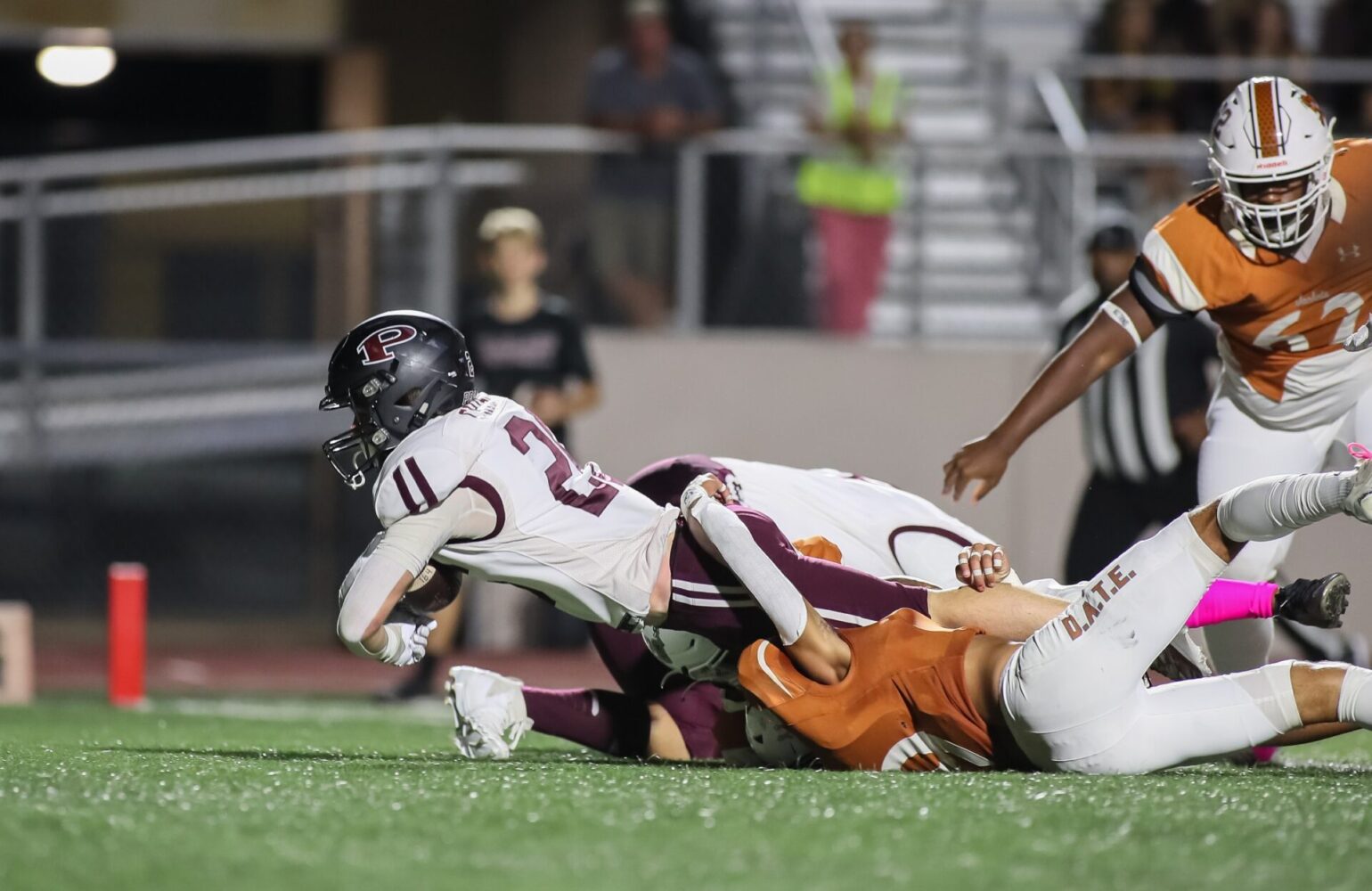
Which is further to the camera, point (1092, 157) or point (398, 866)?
point (1092, 157)

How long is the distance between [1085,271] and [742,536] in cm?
607

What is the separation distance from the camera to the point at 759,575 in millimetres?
4191

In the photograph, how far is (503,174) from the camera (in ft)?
31.7

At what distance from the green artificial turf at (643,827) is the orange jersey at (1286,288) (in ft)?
3.64

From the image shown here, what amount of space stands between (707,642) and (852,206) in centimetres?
553

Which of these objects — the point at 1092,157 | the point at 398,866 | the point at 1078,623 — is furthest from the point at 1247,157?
the point at 1092,157

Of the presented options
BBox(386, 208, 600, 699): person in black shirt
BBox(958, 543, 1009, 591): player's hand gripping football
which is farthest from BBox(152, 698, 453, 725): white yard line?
BBox(958, 543, 1009, 591): player's hand gripping football

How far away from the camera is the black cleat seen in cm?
412

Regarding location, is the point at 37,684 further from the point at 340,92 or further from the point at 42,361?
the point at 340,92

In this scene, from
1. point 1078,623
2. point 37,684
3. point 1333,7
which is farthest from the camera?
point 1333,7

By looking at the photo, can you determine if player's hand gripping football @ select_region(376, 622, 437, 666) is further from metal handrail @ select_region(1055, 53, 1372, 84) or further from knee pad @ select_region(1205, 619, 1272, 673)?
metal handrail @ select_region(1055, 53, 1372, 84)

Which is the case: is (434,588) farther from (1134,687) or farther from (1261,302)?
(1261,302)

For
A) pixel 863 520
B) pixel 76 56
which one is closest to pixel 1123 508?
pixel 863 520

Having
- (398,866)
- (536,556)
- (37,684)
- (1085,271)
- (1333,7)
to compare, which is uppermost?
(1333,7)
